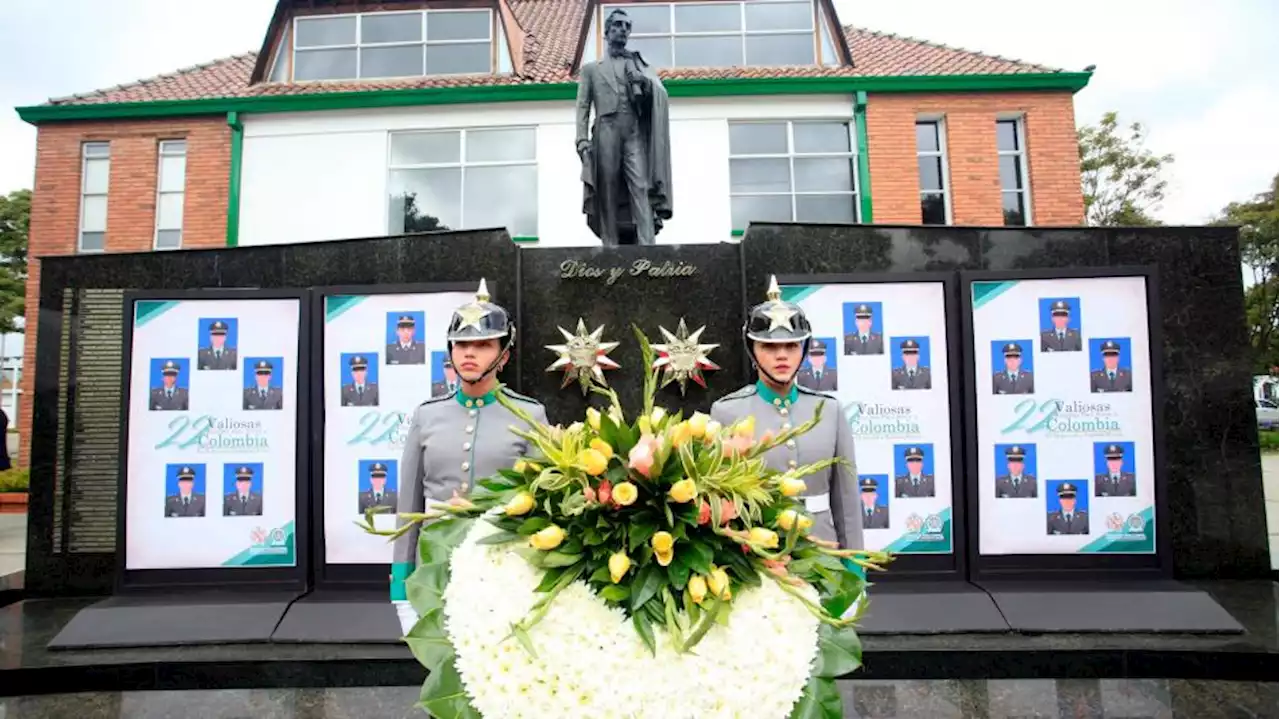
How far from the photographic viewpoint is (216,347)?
4512 mm

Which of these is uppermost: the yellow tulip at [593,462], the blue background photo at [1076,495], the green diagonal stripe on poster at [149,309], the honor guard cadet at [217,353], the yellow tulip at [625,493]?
the green diagonal stripe on poster at [149,309]

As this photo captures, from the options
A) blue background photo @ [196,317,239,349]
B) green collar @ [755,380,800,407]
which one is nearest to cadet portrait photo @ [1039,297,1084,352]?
green collar @ [755,380,800,407]

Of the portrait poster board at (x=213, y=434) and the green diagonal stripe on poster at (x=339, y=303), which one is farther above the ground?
the green diagonal stripe on poster at (x=339, y=303)

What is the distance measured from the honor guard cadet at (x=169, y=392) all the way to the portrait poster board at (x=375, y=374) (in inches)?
34.3

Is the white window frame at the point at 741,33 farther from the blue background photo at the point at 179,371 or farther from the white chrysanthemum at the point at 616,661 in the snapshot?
the white chrysanthemum at the point at 616,661

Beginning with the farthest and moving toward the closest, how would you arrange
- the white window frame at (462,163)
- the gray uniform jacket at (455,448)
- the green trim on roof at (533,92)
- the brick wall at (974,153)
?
the brick wall at (974,153), the white window frame at (462,163), the green trim on roof at (533,92), the gray uniform jacket at (455,448)

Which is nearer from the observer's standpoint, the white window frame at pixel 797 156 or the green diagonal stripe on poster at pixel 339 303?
the green diagonal stripe on poster at pixel 339 303

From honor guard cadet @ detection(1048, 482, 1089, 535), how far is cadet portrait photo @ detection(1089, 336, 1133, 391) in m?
0.68

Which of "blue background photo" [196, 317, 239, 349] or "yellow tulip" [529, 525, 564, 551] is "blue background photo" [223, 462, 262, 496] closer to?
"blue background photo" [196, 317, 239, 349]

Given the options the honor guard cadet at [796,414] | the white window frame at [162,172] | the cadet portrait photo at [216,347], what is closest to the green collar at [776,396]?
the honor guard cadet at [796,414]

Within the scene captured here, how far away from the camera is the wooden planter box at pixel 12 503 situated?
9508 mm

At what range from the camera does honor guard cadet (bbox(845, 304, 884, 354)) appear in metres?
4.41

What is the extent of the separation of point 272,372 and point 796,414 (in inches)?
130

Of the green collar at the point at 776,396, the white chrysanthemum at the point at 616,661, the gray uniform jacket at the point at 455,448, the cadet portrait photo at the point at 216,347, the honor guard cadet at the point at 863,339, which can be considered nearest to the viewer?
the white chrysanthemum at the point at 616,661
